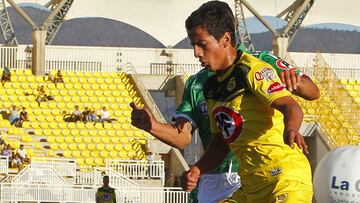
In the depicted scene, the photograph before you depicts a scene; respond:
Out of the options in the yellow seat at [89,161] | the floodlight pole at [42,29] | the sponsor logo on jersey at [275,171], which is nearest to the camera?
the sponsor logo on jersey at [275,171]

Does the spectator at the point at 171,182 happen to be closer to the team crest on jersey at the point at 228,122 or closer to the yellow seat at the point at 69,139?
the yellow seat at the point at 69,139

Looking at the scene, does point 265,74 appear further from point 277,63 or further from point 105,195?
point 105,195

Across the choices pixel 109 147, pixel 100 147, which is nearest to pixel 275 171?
pixel 100 147

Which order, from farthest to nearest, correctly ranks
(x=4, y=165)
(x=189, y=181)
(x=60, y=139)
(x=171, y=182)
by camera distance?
(x=60, y=139) < (x=171, y=182) < (x=4, y=165) < (x=189, y=181)

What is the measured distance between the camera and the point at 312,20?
47.5 metres

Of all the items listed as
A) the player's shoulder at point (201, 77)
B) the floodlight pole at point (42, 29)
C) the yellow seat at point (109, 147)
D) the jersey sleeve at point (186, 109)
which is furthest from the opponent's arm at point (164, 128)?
the floodlight pole at point (42, 29)

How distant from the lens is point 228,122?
8477 mm

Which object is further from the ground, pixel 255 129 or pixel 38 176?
pixel 255 129

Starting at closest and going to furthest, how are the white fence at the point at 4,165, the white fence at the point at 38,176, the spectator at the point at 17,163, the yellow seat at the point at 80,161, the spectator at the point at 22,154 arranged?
the white fence at the point at 38,176
the white fence at the point at 4,165
the spectator at the point at 17,163
the spectator at the point at 22,154
the yellow seat at the point at 80,161

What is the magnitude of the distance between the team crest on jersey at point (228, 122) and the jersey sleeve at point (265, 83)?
0.27m

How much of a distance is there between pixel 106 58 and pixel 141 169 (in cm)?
893

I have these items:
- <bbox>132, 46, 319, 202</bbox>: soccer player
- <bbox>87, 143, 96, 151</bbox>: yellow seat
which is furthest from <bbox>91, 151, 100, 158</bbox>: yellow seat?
<bbox>132, 46, 319, 202</bbox>: soccer player

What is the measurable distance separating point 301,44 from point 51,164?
27.6 metres

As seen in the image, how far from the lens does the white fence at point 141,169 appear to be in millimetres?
33250
